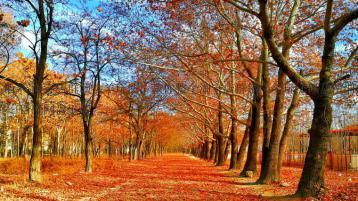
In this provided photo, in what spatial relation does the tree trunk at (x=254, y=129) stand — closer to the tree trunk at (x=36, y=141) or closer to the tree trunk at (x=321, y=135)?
the tree trunk at (x=321, y=135)

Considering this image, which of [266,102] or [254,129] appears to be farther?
[254,129]

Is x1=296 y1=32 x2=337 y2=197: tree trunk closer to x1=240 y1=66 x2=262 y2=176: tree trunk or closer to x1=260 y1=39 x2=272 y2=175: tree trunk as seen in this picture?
x1=260 y1=39 x2=272 y2=175: tree trunk

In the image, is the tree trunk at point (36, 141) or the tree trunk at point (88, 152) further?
the tree trunk at point (88, 152)

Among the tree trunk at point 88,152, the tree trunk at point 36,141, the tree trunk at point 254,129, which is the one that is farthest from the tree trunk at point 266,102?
the tree trunk at point 88,152

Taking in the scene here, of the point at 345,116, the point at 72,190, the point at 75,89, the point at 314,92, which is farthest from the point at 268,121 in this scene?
the point at 75,89

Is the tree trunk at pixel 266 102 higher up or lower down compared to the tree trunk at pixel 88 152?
higher up

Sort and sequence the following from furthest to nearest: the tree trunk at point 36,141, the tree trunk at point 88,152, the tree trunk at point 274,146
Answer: the tree trunk at point 88,152
the tree trunk at point 274,146
the tree trunk at point 36,141

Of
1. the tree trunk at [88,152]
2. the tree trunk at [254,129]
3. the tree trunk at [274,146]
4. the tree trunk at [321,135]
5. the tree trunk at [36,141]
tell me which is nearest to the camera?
the tree trunk at [321,135]

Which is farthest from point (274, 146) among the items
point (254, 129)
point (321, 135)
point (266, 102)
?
point (321, 135)

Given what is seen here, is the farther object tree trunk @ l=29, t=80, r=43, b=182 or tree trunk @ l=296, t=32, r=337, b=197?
tree trunk @ l=29, t=80, r=43, b=182

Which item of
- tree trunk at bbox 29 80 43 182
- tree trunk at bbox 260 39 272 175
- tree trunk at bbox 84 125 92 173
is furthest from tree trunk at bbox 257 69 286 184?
tree trunk at bbox 84 125 92 173

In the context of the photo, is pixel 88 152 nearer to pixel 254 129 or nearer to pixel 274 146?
pixel 254 129

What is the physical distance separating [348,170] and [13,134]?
40666 mm

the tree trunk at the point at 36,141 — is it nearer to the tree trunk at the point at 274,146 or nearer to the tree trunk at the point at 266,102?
the tree trunk at the point at 274,146
